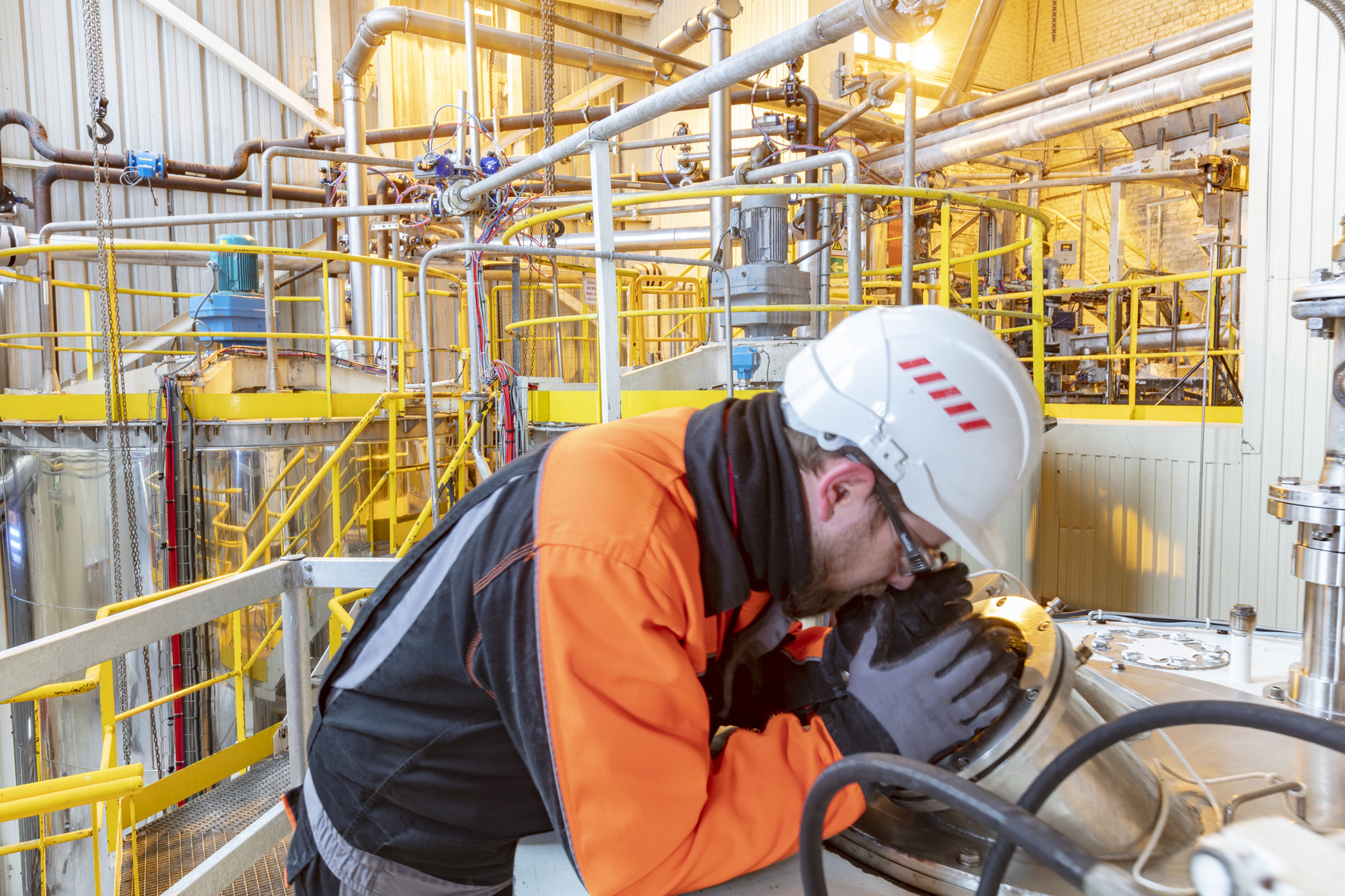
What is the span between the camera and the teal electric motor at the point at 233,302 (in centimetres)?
630

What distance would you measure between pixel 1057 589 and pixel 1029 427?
3.61 meters

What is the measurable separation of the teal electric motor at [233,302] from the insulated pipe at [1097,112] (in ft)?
23.8

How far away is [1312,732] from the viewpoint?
2.17 feet

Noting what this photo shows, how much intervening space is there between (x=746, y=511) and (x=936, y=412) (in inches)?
10.3

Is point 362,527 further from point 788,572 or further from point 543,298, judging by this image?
point 543,298

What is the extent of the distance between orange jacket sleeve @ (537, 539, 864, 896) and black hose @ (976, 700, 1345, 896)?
337 mm

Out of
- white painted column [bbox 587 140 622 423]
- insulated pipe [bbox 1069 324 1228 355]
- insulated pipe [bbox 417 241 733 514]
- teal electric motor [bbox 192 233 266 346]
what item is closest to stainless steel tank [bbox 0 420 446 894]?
teal electric motor [bbox 192 233 266 346]

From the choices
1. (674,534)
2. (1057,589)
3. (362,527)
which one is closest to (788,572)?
(674,534)

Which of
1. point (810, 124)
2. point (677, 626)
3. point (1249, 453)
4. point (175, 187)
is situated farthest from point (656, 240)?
point (677, 626)

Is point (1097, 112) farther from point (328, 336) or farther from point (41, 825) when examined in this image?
point (41, 825)

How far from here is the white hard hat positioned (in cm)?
99

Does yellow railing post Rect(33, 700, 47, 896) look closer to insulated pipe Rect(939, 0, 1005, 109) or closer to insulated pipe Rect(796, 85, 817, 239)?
insulated pipe Rect(796, 85, 817, 239)

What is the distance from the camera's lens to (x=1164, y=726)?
740 millimetres

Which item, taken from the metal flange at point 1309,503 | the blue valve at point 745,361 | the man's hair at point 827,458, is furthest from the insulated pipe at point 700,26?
the man's hair at point 827,458
